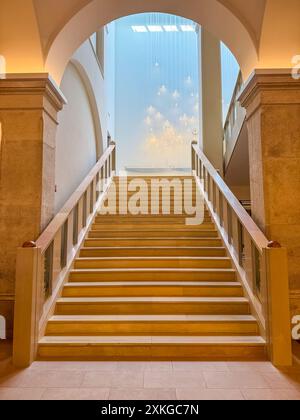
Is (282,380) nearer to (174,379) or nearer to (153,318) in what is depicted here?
(174,379)

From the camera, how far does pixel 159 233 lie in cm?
541

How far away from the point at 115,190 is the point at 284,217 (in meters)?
4.26

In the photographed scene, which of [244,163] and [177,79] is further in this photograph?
[177,79]

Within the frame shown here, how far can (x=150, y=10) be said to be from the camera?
Answer: 436cm

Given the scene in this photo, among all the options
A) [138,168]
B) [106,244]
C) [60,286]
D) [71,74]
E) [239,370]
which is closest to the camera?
[239,370]

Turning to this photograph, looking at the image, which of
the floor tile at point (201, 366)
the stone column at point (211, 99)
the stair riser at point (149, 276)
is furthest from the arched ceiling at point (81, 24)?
the stone column at point (211, 99)

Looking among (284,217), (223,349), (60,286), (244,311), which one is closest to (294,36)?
(284,217)

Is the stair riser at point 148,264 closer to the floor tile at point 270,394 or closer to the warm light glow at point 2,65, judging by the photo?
the floor tile at point 270,394

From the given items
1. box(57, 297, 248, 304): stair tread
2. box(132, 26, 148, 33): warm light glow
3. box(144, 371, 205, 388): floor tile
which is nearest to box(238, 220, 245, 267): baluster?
box(57, 297, 248, 304): stair tread

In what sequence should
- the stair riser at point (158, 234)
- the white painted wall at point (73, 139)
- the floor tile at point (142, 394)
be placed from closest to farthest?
the floor tile at point (142, 394) → the stair riser at point (158, 234) → the white painted wall at point (73, 139)

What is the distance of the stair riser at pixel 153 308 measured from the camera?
3777 millimetres

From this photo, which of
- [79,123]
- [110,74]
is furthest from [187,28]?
[79,123]

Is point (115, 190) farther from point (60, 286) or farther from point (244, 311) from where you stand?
point (244, 311)

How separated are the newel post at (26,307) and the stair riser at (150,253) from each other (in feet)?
5.58
